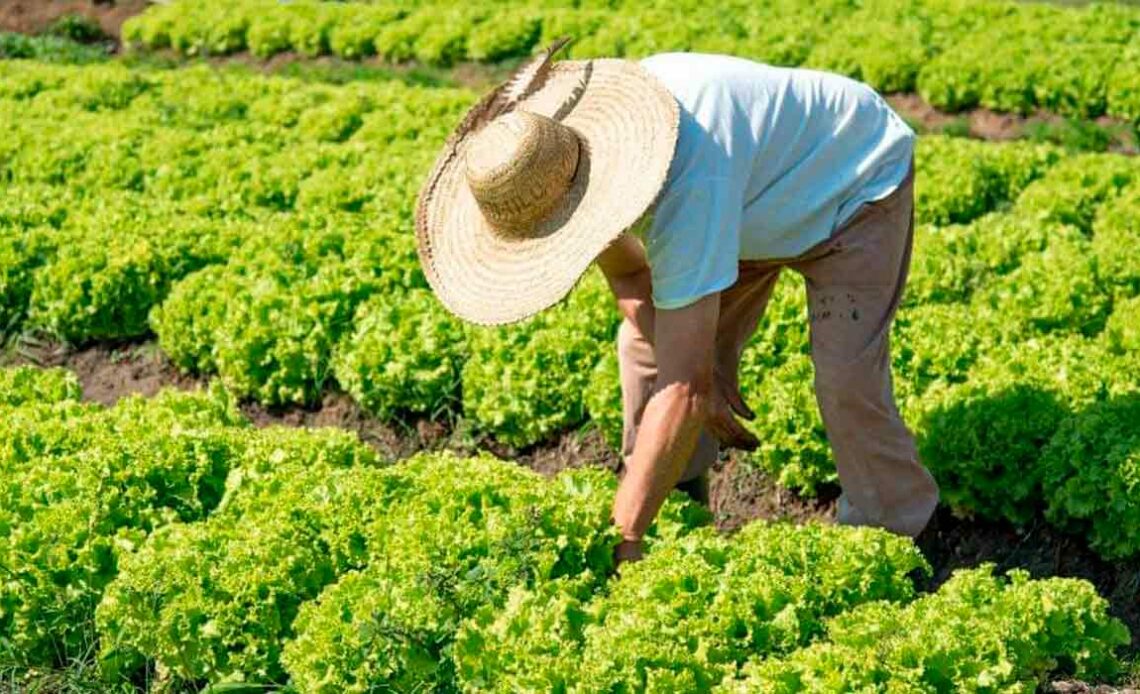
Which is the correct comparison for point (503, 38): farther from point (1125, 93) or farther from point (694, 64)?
point (694, 64)

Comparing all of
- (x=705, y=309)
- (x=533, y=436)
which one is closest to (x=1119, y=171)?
(x=533, y=436)

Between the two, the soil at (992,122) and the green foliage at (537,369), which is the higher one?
the green foliage at (537,369)

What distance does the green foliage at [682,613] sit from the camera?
18.1 feet

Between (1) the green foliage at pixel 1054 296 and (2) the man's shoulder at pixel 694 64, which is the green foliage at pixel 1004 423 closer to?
(1) the green foliage at pixel 1054 296

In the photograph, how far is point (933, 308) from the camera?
29.7ft

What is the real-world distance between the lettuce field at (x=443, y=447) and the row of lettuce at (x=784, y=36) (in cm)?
13

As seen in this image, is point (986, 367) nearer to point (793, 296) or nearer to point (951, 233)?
point (793, 296)

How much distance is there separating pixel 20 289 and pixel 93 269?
609 mm

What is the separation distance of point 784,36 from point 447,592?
40.7 feet

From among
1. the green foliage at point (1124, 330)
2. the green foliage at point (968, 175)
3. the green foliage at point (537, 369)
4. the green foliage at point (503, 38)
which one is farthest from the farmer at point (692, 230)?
the green foliage at point (503, 38)

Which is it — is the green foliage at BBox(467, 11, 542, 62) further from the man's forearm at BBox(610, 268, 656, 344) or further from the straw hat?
the straw hat

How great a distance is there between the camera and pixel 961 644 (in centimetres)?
554

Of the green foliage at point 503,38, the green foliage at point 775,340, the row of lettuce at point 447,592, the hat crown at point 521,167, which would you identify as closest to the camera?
the row of lettuce at point 447,592

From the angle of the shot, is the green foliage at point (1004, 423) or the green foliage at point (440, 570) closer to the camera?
the green foliage at point (440, 570)
